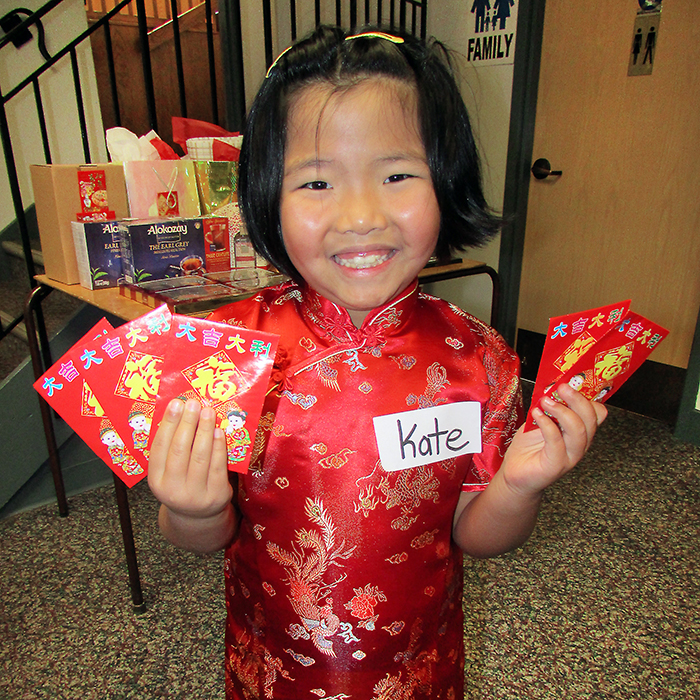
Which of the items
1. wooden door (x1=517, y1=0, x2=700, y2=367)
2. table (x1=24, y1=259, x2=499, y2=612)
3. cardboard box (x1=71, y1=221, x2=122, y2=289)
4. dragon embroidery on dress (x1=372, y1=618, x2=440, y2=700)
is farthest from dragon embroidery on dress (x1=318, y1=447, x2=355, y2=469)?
wooden door (x1=517, y1=0, x2=700, y2=367)

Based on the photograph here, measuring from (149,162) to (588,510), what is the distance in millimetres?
1789

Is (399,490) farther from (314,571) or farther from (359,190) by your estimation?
(359,190)

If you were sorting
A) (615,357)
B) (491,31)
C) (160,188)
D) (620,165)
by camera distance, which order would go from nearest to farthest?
(615,357) < (160,188) < (620,165) < (491,31)

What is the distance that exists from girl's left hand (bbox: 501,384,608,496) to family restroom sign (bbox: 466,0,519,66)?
2.64m

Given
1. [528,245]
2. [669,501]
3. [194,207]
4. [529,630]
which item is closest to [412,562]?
[529,630]

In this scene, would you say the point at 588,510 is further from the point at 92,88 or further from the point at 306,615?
the point at 92,88

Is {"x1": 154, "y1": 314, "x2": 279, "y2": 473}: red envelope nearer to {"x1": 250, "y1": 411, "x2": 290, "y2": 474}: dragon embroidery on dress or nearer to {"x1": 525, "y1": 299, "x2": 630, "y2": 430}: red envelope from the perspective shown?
{"x1": 250, "y1": 411, "x2": 290, "y2": 474}: dragon embroidery on dress

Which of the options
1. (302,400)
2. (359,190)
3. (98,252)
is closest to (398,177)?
(359,190)

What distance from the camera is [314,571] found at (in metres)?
0.70

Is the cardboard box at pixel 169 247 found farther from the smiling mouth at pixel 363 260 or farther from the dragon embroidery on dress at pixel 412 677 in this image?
the dragon embroidery on dress at pixel 412 677

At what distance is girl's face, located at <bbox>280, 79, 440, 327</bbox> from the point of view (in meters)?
0.62

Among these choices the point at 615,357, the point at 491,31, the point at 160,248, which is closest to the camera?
the point at 615,357

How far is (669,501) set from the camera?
2041mm

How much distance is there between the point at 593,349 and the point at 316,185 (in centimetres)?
36
